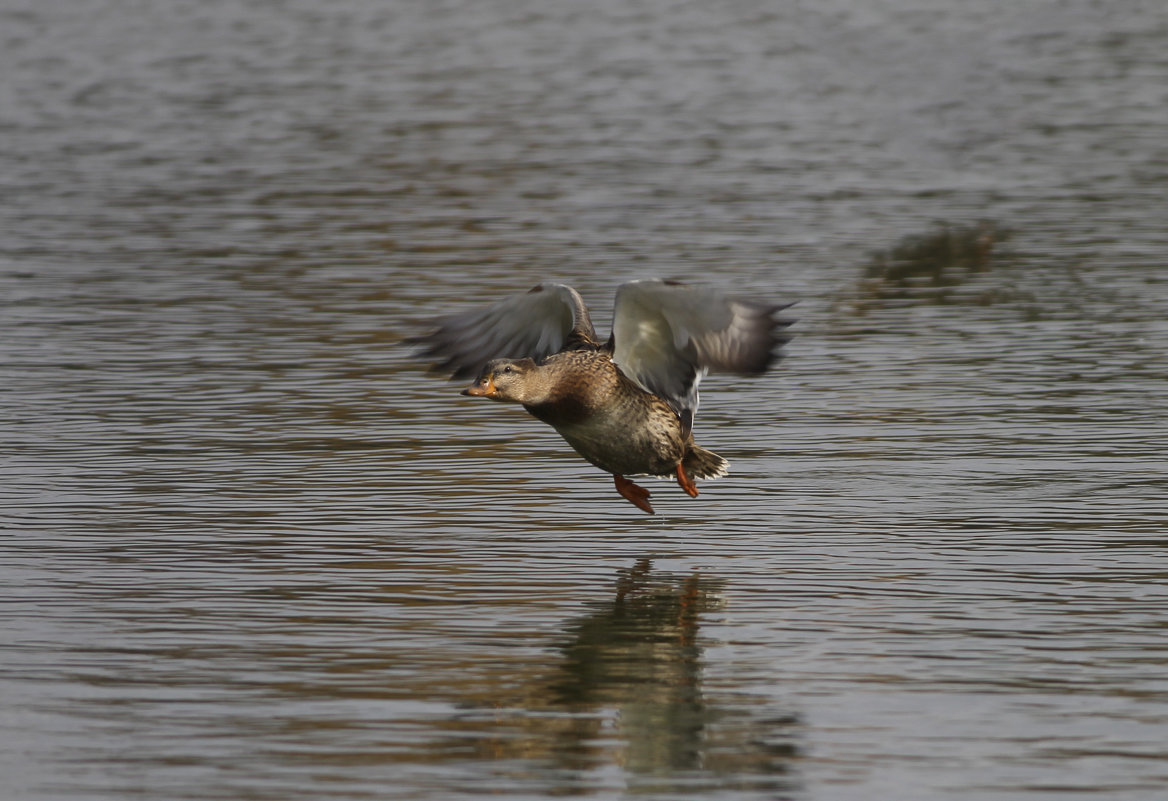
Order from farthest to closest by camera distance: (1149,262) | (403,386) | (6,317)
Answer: (1149,262) → (6,317) → (403,386)

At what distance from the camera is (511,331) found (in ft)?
33.2

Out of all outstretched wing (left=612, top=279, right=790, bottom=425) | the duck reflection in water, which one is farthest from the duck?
the duck reflection in water

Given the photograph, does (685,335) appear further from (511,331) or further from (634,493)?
(511,331)

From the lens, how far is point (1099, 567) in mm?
8445

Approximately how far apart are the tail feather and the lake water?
0.53ft

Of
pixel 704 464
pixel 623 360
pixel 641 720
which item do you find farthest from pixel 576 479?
pixel 641 720

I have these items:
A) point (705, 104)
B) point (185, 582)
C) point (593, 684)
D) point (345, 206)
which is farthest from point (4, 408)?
point (705, 104)

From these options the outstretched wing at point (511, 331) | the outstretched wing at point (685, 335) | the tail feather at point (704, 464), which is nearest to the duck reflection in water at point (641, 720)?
the outstretched wing at point (685, 335)

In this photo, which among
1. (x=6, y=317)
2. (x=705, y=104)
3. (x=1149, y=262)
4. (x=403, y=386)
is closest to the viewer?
(x=403, y=386)

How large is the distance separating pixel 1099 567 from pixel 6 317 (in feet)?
29.4

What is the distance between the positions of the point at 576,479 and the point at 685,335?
1.53 metres

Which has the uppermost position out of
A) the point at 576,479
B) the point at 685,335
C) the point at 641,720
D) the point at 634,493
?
the point at 685,335

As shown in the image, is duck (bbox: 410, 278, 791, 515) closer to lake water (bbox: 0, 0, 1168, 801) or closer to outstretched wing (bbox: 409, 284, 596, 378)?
outstretched wing (bbox: 409, 284, 596, 378)

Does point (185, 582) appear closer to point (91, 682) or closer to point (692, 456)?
point (91, 682)
